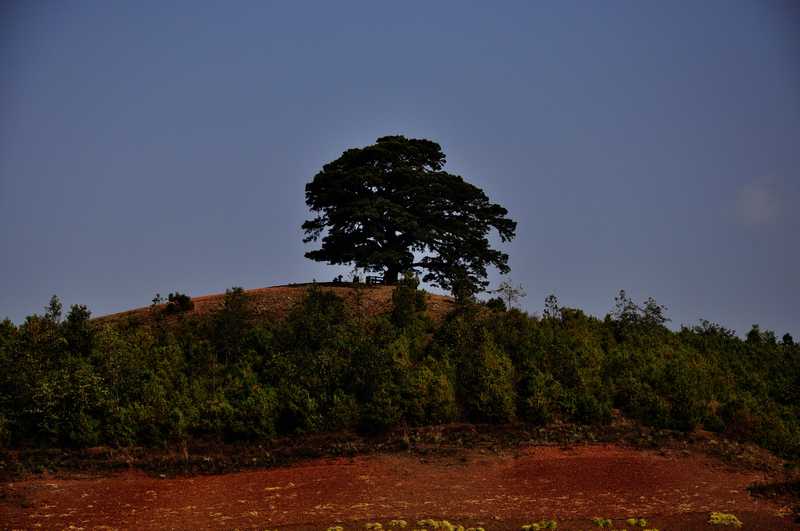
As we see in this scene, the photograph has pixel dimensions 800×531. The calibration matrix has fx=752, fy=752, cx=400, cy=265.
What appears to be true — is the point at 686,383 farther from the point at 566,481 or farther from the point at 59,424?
the point at 59,424

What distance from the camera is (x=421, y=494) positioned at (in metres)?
20.5

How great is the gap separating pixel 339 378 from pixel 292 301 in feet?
28.0

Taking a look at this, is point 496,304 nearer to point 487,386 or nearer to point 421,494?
point 487,386

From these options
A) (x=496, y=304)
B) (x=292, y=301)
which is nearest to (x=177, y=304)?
(x=292, y=301)

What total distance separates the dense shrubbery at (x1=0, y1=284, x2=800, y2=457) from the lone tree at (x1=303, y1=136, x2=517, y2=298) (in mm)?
6734

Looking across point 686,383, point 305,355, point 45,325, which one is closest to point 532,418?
point 686,383

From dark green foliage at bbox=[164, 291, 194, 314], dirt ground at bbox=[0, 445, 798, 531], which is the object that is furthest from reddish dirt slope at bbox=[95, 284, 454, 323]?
dirt ground at bbox=[0, 445, 798, 531]

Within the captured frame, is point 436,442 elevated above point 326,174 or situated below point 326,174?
below

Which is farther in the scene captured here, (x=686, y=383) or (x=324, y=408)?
(x=686, y=383)

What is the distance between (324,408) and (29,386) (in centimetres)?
986

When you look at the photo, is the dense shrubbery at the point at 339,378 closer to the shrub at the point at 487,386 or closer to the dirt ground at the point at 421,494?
the shrub at the point at 487,386

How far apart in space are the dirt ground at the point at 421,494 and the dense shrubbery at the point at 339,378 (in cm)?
258

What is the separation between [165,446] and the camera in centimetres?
2411

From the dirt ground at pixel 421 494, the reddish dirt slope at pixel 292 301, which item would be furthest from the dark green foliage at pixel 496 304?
the dirt ground at pixel 421 494
